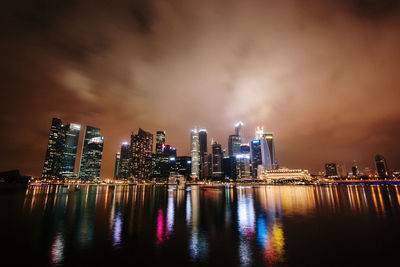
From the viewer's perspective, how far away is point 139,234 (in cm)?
1917

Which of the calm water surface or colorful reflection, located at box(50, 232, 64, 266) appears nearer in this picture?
colorful reflection, located at box(50, 232, 64, 266)

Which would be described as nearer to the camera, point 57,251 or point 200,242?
point 57,251

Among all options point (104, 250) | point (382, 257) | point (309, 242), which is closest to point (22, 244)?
point (104, 250)

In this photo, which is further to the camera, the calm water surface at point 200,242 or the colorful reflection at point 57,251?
the calm water surface at point 200,242

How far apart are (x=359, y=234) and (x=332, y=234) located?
2.83 meters

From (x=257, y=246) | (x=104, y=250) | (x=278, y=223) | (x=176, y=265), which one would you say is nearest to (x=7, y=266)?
(x=104, y=250)

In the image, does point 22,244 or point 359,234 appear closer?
point 22,244

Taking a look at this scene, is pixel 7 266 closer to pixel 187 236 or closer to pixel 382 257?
pixel 187 236

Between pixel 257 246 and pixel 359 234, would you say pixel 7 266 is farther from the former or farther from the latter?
pixel 359 234

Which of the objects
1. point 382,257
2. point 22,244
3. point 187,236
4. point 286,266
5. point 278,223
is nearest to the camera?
point 286,266

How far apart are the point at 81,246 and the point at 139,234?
500 cm

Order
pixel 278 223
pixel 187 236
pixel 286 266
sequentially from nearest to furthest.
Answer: pixel 286 266
pixel 187 236
pixel 278 223

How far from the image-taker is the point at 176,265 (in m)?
12.3

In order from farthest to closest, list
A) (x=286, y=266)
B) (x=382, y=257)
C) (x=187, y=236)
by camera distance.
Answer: (x=187, y=236) → (x=382, y=257) → (x=286, y=266)
